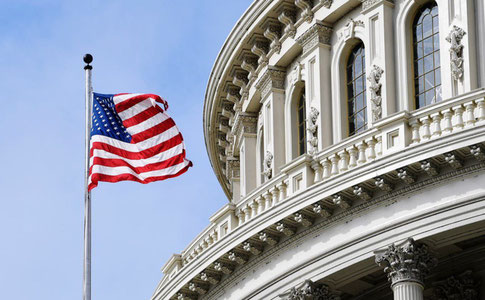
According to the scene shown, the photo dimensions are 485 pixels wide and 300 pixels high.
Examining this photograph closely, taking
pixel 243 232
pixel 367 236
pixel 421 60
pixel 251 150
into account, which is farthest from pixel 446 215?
pixel 251 150

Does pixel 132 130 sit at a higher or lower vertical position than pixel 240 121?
lower

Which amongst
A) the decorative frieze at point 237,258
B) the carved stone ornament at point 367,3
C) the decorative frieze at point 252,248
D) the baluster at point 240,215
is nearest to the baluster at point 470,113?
the decorative frieze at point 252,248

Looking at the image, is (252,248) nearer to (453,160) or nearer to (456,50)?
(453,160)

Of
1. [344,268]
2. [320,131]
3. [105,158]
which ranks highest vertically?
[320,131]

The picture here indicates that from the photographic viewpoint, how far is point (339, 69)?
4541 cm

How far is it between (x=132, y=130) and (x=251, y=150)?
43.3 ft

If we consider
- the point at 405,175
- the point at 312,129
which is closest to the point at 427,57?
the point at 312,129

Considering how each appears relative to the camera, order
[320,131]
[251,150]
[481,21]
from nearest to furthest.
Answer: [481,21], [320,131], [251,150]

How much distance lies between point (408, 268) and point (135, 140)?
7.29 m

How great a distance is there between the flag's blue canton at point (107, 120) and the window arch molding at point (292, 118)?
959 cm

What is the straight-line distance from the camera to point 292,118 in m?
47.2

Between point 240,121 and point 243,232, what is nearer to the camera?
point 243,232

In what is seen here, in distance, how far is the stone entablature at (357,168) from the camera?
35.0 meters

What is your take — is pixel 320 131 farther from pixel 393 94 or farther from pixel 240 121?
pixel 240 121
